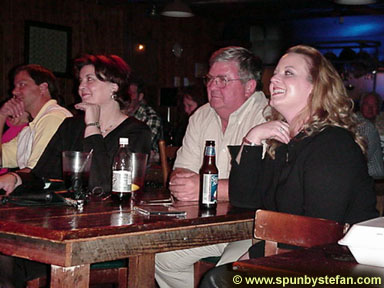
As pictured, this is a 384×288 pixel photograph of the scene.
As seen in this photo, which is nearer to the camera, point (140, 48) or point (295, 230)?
point (295, 230)

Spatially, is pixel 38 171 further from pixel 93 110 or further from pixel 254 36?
pixel 254 36

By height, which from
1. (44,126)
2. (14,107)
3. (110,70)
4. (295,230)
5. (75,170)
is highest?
(110,70)

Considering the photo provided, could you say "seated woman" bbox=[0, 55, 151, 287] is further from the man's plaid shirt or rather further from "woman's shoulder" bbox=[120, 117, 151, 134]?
the man's plaid shirt

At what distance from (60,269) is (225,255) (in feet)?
3.58

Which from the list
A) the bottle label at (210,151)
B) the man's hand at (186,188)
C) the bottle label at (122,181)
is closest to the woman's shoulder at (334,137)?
the bottle label at (210,151)

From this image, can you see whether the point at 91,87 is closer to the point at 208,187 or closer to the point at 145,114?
the point at 208,187

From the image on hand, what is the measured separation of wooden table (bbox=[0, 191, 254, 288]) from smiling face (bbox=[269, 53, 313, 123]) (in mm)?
490

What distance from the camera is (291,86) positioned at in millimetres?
2303

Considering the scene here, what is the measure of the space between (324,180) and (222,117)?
112cm

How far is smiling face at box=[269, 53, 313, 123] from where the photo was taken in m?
2.30

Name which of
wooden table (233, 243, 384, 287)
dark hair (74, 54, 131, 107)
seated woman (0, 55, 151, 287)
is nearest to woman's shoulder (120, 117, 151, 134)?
seated woman (0, 55, 151, 287)

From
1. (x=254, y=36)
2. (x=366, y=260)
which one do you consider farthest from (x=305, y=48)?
(x=254, y=36)

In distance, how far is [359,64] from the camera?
Answer: 9.56m

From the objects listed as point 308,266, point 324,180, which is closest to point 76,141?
point 324,180
